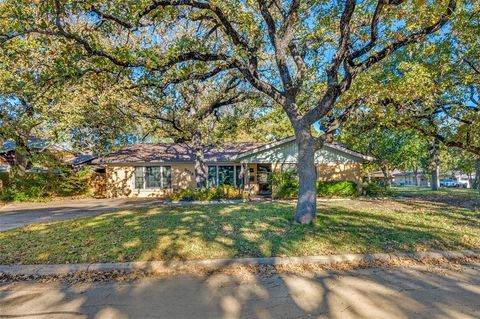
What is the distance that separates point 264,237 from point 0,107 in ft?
54.7

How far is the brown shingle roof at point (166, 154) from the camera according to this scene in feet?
67.1

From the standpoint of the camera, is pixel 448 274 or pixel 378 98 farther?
pixel 378 98

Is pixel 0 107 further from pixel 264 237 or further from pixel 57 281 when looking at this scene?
pixel 264 237

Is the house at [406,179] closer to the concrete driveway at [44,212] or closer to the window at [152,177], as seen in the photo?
the window at [152,177]

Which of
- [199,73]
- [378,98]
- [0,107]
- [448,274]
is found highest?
[0,107]

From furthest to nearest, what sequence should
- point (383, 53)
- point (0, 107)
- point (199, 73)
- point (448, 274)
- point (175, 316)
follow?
point (0, 107) < point (199, 73) < point (383, 53) < point (448, 274) < point (175, 316)

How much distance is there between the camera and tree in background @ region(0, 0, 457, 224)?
631 centimetres

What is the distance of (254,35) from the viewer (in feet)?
28.6

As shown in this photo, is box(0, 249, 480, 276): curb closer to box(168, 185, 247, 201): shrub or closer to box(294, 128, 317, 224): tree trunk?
box(294, 128, 317, 224): tree trunk

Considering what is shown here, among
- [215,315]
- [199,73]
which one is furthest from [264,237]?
[199,73]

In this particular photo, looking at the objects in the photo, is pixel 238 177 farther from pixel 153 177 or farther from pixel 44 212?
pixel 44 212

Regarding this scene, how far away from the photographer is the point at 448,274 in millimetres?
4703

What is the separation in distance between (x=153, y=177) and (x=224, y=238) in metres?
15.7

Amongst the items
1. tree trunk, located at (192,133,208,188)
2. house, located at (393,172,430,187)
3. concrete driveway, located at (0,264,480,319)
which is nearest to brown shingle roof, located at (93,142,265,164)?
Result: tree trunk, located at (192,133,208,188)
